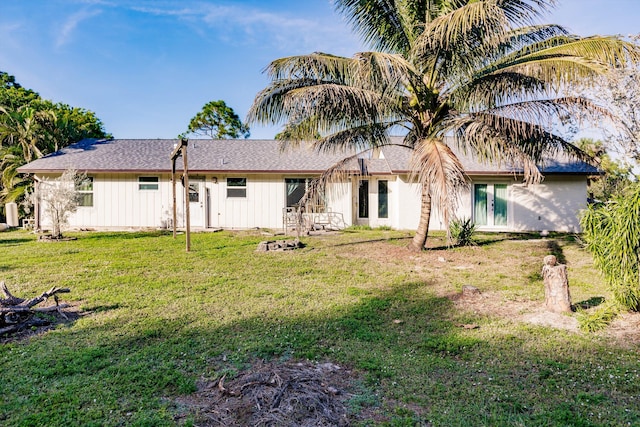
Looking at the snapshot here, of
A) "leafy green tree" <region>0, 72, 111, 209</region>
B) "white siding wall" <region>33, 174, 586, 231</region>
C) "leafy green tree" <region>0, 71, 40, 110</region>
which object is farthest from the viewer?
"leafy green tree" <region>0, 71, 40, 110</region>

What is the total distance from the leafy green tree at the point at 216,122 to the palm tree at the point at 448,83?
26416mm

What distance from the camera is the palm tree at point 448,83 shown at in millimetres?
6879

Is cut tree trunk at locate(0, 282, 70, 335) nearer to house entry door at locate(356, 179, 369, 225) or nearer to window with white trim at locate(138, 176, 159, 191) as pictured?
window with white trim at locate(138, 176, 159, 191)

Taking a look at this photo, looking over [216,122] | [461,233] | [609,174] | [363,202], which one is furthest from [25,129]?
[609,174]

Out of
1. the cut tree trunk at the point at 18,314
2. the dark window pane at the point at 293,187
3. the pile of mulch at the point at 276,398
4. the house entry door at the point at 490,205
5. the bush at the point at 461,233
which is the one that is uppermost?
the dark window pane at the point at 293,187

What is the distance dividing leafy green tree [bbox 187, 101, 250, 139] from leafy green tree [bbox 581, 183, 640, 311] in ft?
105

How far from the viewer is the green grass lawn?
289cm

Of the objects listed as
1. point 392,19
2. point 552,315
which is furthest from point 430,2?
point 552,315

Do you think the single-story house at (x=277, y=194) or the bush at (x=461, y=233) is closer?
the bush at (x=461, y=233)

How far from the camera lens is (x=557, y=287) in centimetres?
502

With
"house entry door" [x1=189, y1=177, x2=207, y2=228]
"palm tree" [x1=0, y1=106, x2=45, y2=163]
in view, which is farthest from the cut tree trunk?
"palm tree" [x1=0, y1=106, x2=45, y2=163]

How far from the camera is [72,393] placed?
3.07 meters

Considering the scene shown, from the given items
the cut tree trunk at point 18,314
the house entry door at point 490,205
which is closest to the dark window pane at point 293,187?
the house entry door at point 490,205

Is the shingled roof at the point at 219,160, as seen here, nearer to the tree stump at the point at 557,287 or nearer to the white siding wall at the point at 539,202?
the white siding wall at the point at 539,202
